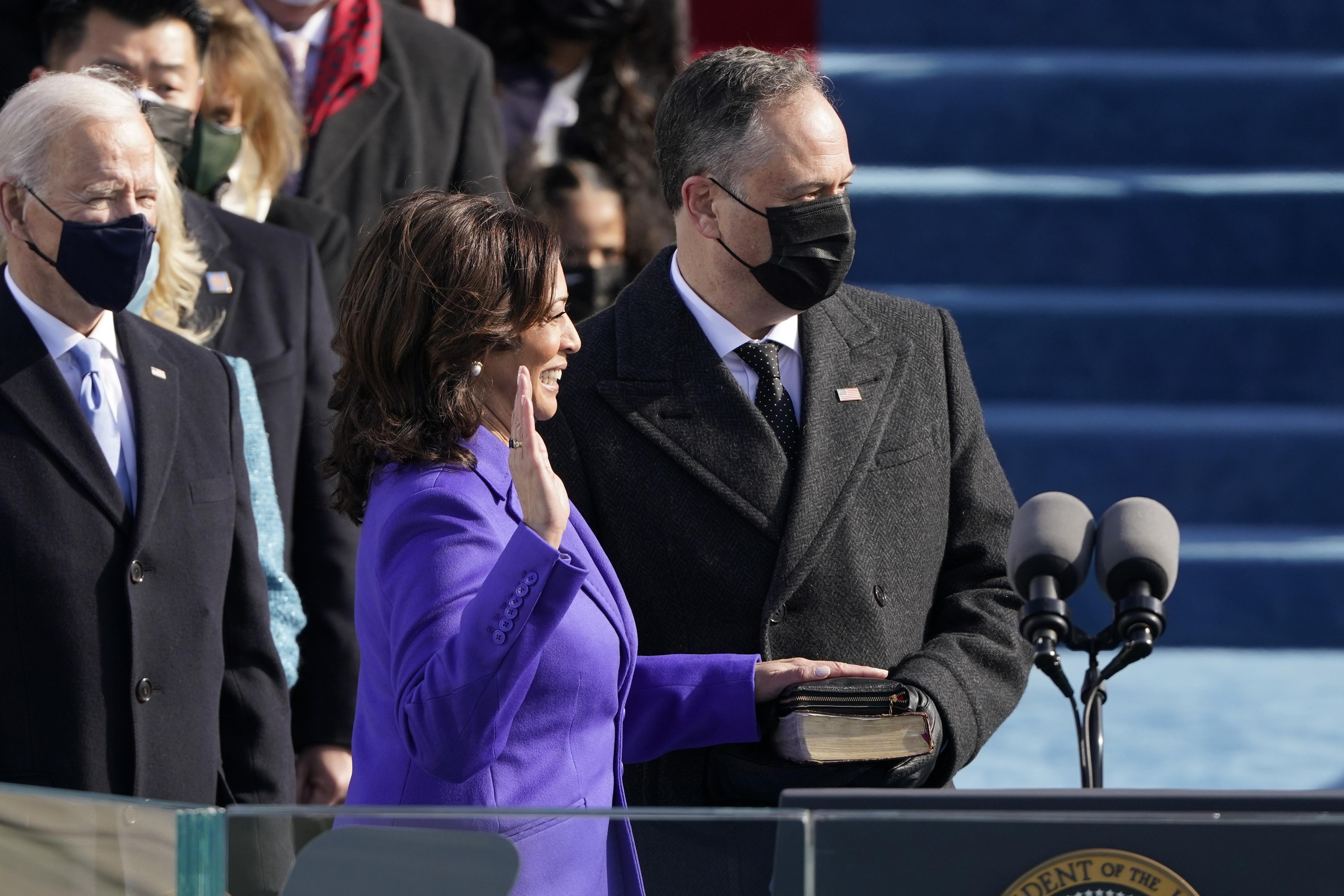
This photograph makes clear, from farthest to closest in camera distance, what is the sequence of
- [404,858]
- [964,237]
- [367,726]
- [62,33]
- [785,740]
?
[964,237]
[62,33]
[785,740]
[367,726]
[404,858]

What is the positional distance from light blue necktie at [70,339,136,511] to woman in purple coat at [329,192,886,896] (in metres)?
0.56

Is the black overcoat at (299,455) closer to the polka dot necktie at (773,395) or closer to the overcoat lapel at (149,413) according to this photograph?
the overcoat lapel at (149,413)

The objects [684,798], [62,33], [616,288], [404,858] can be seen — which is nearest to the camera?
[404,858]

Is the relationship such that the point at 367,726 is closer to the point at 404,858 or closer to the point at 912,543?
the point at 404,858

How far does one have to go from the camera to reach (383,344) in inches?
74.8

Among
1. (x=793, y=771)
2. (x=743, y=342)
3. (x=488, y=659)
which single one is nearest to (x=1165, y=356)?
(x=743, y=342)

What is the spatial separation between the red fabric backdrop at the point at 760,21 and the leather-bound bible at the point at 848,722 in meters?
5.40

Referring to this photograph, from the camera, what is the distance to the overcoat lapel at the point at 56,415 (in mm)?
2299

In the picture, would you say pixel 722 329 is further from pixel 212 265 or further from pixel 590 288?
pixel 590 288

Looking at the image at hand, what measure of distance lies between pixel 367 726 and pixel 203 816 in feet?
1.43

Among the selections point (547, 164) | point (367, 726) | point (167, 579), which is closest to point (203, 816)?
point (367, 726)

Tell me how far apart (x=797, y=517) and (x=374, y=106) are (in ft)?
6.34

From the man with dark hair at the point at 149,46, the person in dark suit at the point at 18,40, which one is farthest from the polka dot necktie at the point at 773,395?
the person in dark suit at the point at 18,40

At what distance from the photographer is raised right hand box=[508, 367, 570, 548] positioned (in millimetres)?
1730
